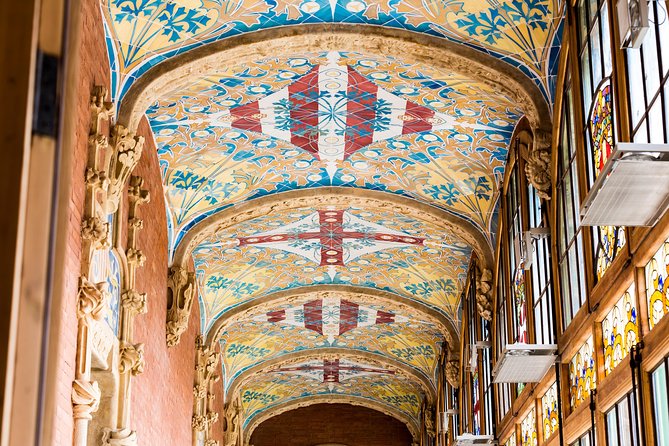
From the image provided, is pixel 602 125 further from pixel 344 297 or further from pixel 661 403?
pixel 344 297

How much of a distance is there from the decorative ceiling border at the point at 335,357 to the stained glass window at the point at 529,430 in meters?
12.1

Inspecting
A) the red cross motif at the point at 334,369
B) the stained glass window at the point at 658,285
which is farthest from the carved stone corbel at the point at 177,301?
the red cross motif at the point at 334,369

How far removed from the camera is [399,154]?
15.8 metres

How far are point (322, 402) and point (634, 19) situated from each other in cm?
2595

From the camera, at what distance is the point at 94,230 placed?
9.87 meters

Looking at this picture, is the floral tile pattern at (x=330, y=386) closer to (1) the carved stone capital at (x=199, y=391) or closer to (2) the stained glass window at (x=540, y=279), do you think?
(1) the carved stone capital at (x=199, y=391)

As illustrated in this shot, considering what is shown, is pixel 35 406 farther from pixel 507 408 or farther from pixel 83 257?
pixel 507 408

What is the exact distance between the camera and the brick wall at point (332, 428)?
3186 centimetres

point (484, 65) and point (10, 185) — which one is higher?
point (484, 65)

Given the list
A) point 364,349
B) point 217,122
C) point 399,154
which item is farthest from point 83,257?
point 364,349

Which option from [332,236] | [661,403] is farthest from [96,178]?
[332,236]

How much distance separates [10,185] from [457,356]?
20.4 metres

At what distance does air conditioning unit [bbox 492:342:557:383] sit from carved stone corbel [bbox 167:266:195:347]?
6.03 m

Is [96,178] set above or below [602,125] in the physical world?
below
